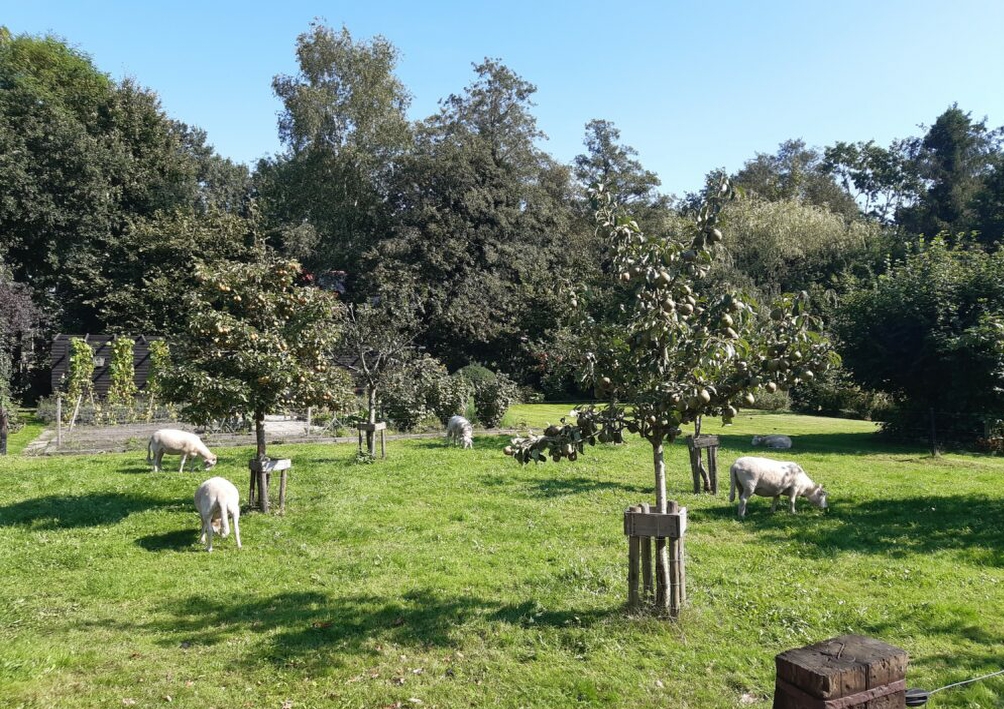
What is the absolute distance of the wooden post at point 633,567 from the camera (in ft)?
24.0

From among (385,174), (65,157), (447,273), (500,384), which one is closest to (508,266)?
(447,273)

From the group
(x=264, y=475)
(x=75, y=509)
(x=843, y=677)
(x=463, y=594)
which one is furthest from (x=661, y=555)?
(x=75, y=509)

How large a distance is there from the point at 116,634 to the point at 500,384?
754 inches

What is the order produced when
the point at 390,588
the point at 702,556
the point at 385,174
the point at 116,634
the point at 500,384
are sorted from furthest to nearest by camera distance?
1. the point at 385,174
2. the point at 500,384
3. the point at 702,556
4. the point at 390,588
5. the point at 116,634

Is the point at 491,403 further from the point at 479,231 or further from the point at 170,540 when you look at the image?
the point at 479,231

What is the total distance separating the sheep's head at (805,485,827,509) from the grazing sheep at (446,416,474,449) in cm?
969

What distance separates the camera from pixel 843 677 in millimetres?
2701

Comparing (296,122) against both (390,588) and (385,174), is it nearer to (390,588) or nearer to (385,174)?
(385,174)

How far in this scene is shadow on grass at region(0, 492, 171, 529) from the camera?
39.0 feet

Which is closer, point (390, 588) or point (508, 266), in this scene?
point (390, 588)

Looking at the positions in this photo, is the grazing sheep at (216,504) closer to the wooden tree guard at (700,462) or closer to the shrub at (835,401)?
the wooden tree guard at (700,462)

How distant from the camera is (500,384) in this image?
26016 millimetres

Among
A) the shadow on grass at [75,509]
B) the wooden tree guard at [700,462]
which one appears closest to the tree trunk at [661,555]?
the wooden tree guard at [700,462]

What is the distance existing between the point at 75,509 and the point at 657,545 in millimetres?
10454
